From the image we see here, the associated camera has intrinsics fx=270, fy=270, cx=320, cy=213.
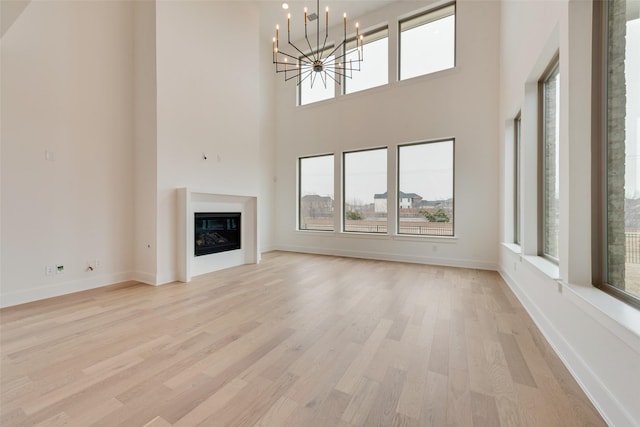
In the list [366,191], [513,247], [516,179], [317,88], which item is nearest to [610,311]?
[513,247]

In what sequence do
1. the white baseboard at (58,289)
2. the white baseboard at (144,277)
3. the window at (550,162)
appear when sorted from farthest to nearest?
the white baseboard at (144,277) < the white baseboard at (58,289) < the window at (550,162)

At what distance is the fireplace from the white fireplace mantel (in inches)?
3.3

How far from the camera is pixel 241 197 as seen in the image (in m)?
5.25

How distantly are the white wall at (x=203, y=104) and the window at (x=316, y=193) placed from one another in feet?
5.55

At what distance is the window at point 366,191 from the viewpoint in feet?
19.6

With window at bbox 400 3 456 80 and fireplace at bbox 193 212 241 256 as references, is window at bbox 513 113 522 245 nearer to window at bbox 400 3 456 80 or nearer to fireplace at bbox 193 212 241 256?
window at bbox 400 3 456 80

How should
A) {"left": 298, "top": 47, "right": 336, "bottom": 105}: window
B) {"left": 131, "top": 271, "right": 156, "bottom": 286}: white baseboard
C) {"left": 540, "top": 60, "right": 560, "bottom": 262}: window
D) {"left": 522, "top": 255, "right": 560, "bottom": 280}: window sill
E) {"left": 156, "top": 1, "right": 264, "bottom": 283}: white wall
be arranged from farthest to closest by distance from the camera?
{"left": 298, "top": 47, "right": 336, "bottom": 105}: window, {"left": 156, "top": 1, "right": 264, "bottom": 283}: white wall, {"left": 131, "top": 271, "right": 156, "bottom": 286}: white baseboard, {"left": 540, "top": 60, "right": 560, "bottom": 262}: window, {"left": 522, "top": 255, "right": 560, "bottom": 280}: window sill

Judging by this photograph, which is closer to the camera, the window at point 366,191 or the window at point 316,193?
the window at point 366,191

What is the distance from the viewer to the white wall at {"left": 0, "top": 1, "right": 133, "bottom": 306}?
3129mm

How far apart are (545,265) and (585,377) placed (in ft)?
4.09

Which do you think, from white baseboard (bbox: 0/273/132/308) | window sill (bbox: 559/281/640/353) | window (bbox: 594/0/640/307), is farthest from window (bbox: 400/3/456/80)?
white baseboard (bbox: 0/273/132/308)

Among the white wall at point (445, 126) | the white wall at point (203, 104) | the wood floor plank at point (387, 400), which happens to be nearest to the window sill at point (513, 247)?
the white wall at point (445, 126)

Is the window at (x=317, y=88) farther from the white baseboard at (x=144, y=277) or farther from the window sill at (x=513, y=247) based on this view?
the white baseboard at (x=144, y=277)

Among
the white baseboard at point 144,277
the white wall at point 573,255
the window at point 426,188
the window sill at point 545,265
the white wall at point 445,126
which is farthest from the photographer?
the window at point 426,188
